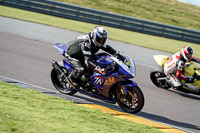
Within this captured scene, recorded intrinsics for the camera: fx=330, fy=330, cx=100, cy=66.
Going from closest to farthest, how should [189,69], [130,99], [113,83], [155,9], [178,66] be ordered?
[130,99] → [113,83] → [178,66] → [189,69] → [155,9]

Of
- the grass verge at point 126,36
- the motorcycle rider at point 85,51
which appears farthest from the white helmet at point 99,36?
the grass verge at point 126,36

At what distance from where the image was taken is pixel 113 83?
6.84m

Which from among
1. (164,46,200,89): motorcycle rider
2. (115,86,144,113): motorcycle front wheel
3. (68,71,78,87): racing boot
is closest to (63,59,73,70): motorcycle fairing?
(68,71,78,87): racing boot

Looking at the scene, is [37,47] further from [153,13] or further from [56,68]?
[153,13]

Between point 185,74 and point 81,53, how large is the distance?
12.1 feet

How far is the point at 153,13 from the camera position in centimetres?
3056

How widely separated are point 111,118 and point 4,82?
9.21ft

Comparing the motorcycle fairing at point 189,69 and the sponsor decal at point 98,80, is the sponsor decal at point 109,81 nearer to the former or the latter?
the sponsor decal at point 98,80

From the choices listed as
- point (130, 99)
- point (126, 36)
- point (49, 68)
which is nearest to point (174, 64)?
point (130, 99)

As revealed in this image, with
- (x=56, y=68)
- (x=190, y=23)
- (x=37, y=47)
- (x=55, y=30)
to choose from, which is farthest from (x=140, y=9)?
(x=56, y=68)

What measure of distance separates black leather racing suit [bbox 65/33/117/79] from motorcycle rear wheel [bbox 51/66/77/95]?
436mm

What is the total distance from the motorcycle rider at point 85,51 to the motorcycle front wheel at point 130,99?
0.59 m

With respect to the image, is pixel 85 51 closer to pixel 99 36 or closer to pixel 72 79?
pixel 99 36

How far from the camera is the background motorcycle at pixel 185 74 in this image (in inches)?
371
